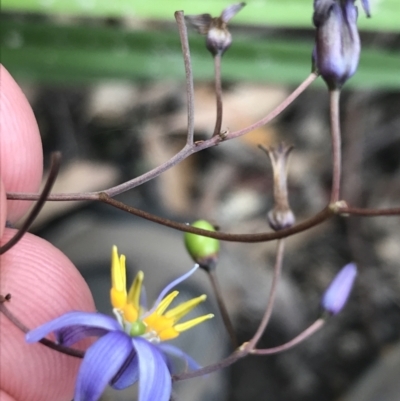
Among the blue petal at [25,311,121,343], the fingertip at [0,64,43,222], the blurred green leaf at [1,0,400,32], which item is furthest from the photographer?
the blurred green leaf at [1,0,400,32]

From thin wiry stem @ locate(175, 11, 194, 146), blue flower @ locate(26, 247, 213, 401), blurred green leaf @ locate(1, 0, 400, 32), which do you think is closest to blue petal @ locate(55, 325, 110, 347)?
blue flower @ locate(26, 247, 213, 401)

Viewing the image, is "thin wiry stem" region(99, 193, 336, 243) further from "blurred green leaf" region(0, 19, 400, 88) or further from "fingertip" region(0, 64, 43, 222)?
"blurred green leaf" region(0, 19, 400, 88)

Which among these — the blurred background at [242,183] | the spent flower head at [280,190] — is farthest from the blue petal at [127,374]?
the blurred background at [242,183]

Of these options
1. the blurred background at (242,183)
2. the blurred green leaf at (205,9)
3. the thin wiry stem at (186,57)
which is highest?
the blurred green leaf at (205,9)

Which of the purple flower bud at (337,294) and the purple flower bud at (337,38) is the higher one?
the purple flower bud at (337,38)

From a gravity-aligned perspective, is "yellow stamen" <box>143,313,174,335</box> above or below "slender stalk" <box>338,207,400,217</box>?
below

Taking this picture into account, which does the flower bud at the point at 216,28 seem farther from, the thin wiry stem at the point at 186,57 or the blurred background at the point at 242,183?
the blurred background at the point at 242,183

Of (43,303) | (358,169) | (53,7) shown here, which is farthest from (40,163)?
(358,169)
